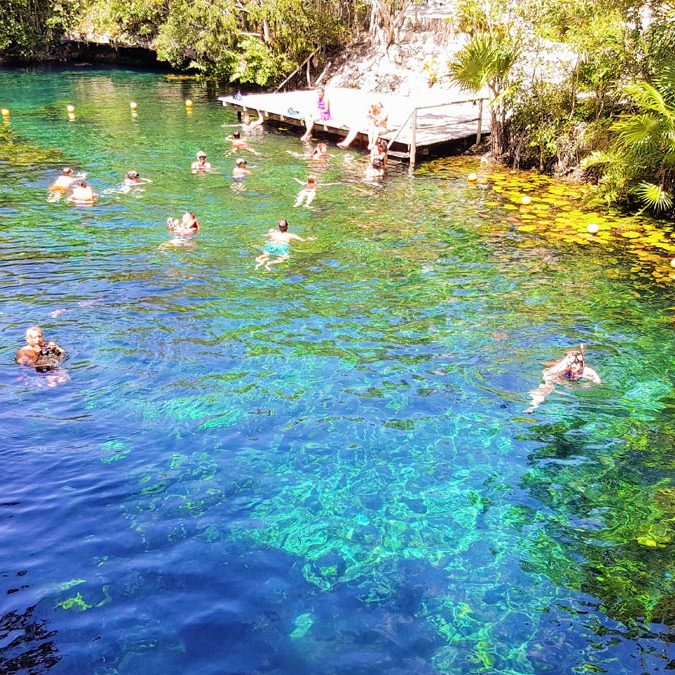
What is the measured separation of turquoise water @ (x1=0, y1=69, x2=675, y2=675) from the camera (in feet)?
20.9

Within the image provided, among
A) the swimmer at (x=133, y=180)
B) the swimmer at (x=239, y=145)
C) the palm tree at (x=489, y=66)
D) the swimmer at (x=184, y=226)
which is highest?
the palm tree at (x=489, y=66)

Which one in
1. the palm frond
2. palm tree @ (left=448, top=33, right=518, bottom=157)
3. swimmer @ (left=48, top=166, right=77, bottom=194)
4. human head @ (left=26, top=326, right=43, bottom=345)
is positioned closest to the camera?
human head @ (left=26, top=326, right=43, bottom=345)

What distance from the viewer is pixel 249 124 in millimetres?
27781

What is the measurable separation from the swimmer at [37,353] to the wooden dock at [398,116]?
14.5 meters

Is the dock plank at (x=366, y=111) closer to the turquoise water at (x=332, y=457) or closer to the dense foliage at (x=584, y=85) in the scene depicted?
the dense foliage at (x=584, y=85)

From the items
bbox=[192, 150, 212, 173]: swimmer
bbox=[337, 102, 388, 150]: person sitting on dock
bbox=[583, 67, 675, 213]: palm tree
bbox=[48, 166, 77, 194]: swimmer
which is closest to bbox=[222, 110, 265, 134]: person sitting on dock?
bbox=[337, 102, 388, 150]: person sitting on dock

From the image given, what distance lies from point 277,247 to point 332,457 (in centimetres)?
748

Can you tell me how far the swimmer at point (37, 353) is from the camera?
10.2 m

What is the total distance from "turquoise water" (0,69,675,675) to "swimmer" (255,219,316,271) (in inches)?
11.8

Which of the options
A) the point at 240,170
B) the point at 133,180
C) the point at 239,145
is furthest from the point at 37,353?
the point at 239,145

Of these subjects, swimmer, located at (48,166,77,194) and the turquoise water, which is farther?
swimmer, located at (48,166,77,194)

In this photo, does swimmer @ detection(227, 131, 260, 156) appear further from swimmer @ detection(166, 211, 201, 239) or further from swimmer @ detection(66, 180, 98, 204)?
swimmer @ detection(166, 211, 201, 239)

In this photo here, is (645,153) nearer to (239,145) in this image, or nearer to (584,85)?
(584,85)

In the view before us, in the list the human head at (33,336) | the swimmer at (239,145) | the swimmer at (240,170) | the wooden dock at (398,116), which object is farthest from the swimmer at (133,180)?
the human head at (33,336)
